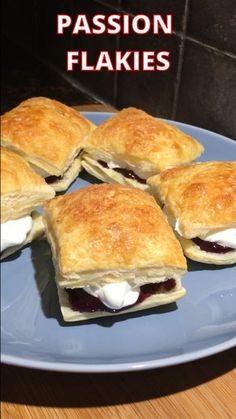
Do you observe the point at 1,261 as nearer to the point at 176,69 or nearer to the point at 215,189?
the point at 215,189

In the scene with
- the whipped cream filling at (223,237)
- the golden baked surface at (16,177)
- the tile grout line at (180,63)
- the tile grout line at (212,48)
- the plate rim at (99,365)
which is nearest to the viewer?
the plate rim at (99,365)

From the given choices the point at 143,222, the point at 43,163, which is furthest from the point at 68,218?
the point at 43,163

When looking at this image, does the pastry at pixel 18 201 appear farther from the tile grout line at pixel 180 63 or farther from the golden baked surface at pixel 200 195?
the tile grout line at pixel 180 63

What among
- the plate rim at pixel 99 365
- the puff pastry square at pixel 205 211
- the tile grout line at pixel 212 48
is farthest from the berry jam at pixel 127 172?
the plate rim at pixel 99 365

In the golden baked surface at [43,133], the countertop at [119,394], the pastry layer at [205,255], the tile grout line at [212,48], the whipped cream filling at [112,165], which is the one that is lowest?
the countertop at [119,394]

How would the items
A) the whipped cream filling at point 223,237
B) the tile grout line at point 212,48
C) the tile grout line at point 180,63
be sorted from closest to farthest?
the whipped cream filling at point 223,237 → the tile grout line at point 212,48 → the tile grout line at point 180,63

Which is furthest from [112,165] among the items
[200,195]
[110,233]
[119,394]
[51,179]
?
[119,394]

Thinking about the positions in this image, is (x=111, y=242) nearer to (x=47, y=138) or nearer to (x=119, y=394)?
→ (x=119, y=394)
